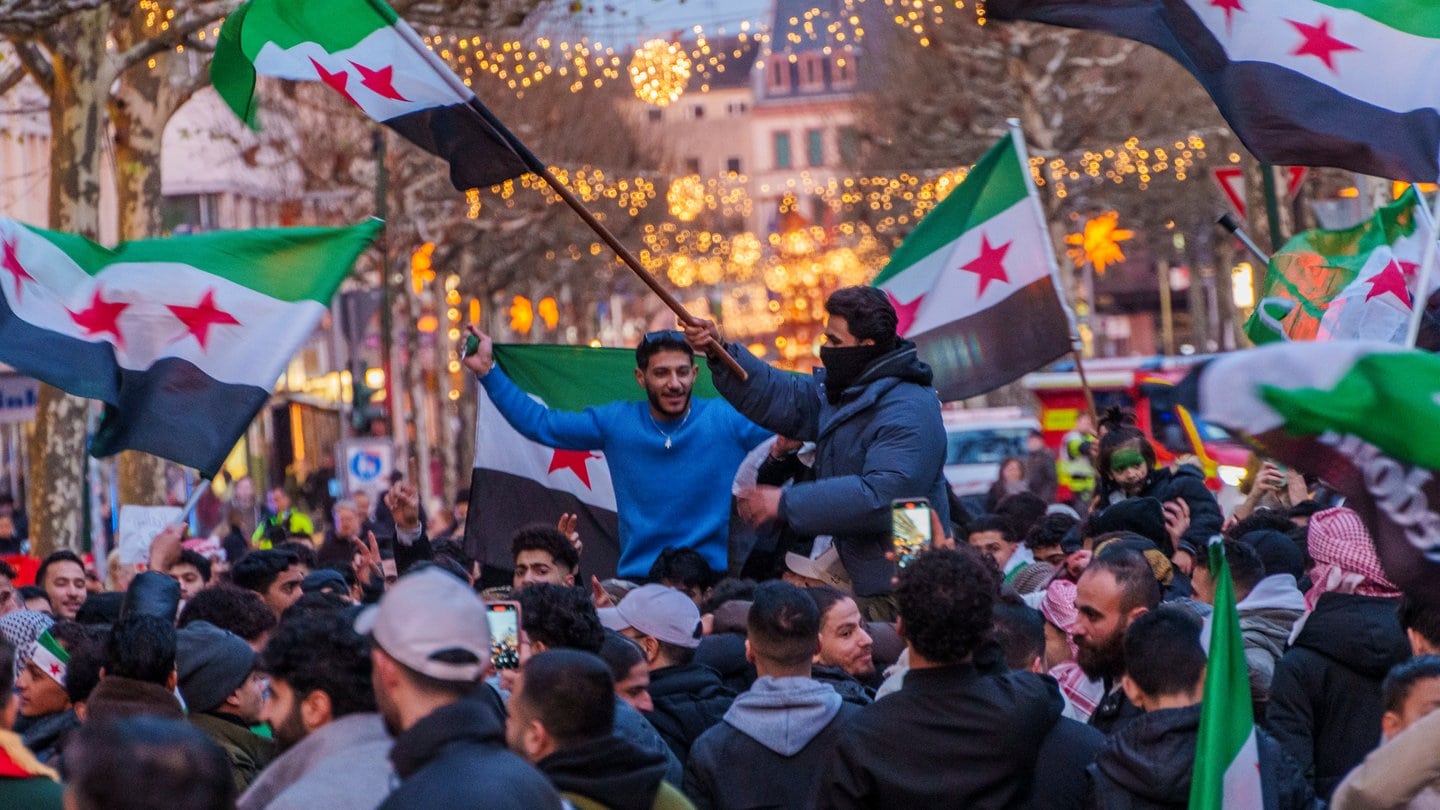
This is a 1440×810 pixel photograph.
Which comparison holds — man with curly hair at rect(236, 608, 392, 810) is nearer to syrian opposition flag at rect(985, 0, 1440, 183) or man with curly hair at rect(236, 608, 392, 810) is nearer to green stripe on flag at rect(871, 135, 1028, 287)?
syrian opposition flag at rect(985, 0, 1440, 183)

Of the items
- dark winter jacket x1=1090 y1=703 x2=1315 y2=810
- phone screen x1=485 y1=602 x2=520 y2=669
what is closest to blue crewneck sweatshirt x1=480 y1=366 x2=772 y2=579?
phone screen x1=485 y1=602 x2=520 y2=669

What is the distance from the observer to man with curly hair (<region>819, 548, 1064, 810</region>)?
5.22 metres

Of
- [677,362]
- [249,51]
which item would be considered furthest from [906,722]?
[249,51]

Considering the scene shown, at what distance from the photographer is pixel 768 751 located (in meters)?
5.96

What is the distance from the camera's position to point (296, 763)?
14.3 feet

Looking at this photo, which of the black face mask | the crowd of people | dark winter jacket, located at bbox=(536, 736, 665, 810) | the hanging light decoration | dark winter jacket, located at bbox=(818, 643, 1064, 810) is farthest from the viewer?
the hanging light decoration

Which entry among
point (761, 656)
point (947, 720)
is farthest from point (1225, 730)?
point (761, 656)

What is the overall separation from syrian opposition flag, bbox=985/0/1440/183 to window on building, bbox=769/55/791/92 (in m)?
123

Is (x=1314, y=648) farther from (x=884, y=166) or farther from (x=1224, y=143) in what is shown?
(x=884, y=166)

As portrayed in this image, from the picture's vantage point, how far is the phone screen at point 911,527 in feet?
21.2

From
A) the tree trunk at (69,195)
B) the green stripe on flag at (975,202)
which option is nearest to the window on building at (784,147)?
the tree trunk at (69,195)

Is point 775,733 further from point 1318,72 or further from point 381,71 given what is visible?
point 381,71

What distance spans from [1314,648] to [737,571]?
8.85 feet

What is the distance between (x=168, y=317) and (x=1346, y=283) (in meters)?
5.00
